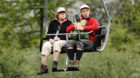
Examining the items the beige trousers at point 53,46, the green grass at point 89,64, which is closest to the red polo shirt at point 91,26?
the beige trousers at point 53,46

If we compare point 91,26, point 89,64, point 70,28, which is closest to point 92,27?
point 91,26

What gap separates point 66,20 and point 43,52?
0.61 metres

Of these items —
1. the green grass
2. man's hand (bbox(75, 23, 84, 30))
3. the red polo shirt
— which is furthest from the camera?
the green grass

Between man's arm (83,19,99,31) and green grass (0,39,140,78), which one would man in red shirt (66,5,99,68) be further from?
green grass (0,39,140,78)

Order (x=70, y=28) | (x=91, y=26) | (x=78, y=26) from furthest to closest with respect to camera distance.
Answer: (x=70, y=28) → (x=91, y=26) → (x=78, y=26)

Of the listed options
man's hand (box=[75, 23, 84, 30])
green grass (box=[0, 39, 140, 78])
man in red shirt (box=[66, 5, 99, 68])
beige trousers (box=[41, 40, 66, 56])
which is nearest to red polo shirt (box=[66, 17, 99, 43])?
man in red shirt (box=[66, 5, 99, 68])

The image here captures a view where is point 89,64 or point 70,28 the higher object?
point 70,28

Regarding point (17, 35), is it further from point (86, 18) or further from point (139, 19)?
point (86, 18)

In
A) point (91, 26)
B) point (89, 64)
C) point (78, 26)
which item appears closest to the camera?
point (78, 26)

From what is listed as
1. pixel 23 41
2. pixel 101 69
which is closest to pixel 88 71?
pixel 101 69

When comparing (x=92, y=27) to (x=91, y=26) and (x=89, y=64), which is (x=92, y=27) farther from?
(x=89, y=64)

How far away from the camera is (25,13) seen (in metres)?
16.8

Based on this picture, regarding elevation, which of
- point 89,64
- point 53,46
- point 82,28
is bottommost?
point 89,64

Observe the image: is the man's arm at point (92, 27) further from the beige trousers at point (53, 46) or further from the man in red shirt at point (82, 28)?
the beige trousers at point (53, 46)
